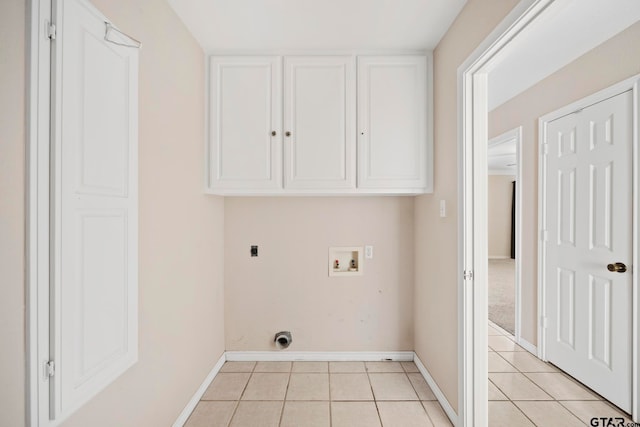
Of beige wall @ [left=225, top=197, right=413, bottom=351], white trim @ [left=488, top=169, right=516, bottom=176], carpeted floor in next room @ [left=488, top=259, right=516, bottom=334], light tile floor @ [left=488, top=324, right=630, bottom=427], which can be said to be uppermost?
white trim @ [left=488, top=169, right=516, bottom=176]

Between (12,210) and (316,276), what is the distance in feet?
6.90

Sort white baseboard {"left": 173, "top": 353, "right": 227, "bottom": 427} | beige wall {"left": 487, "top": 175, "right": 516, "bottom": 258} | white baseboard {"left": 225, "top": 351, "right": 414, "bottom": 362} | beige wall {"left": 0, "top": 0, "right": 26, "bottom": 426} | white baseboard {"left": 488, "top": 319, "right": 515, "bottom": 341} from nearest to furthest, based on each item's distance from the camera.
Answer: beige wall {"left": 0, "top": 0, "right": 26, "bottom": 426} → white baseboard {"left": 173, "top": 353, "right": 227, "bottom": 427} → white baseboard {"left": 225, "top": 351, "right": 414, "bottom": 362} → white baseboard {"left": 488, "top": 319, "right": 515, "bottom": 341} → beige wall {"left": 487, "top": 175, "right": 516, "bottom": 258}

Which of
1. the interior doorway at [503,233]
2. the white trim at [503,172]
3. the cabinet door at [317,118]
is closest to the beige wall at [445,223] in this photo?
the cabinet door at [317,118]

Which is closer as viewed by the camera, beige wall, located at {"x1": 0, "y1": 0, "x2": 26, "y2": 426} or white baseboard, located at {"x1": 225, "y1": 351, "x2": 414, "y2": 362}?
beige wall, located at {"x1": 0, "y1": 0, "x2": 26, "y2": 426}

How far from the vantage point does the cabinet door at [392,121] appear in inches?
→ 89.6

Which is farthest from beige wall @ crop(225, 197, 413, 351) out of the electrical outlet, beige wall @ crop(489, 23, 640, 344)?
beige wall @ crop(489, 23, 640, 344)

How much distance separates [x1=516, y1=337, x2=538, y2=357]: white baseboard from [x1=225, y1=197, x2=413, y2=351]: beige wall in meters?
1.13

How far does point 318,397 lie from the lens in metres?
2.14

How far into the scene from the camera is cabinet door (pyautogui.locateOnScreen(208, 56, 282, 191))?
227 centimetres

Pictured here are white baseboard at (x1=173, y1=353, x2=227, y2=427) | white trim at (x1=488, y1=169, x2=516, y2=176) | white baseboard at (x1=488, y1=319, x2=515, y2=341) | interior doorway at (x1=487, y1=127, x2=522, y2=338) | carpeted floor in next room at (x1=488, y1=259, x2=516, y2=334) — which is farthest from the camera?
white trim at (x1=488, y1=169, x2=516, y2=176)

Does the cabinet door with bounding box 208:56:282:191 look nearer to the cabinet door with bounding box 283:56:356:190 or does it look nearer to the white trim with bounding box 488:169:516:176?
the cabinet door with bounding box 283:56:356:190

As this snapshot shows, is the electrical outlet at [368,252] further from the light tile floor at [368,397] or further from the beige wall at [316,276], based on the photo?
the light tile floor at [368,397]

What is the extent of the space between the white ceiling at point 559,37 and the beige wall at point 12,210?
1767 millimetres

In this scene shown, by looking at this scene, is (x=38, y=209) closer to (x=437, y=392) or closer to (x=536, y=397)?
(x=437, y=392)
